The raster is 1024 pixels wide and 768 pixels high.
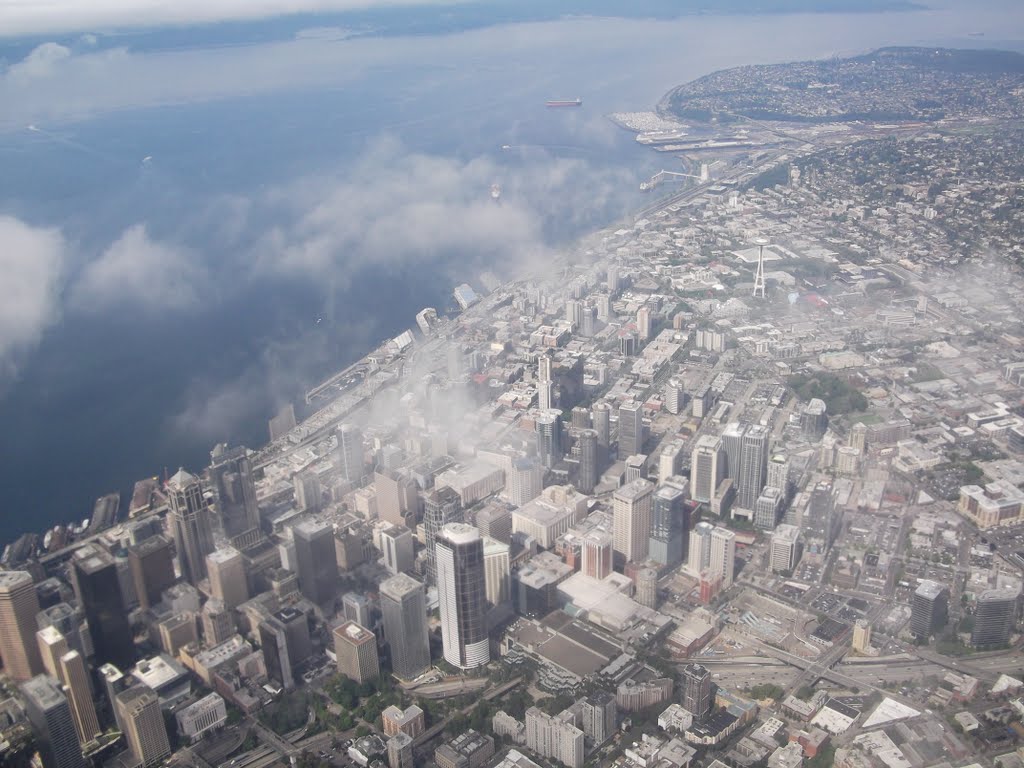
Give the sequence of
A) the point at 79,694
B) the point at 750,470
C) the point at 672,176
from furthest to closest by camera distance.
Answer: the point at 672,176 < the point at 750,470 < the point at 79,694

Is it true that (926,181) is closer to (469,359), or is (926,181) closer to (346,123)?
(469,359)

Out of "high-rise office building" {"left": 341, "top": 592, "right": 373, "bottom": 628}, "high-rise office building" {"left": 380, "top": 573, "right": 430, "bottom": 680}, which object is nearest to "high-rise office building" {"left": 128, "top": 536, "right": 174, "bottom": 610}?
"high-rise office building" {"left": 341, "top": 592, "right": 373, "bottom": 628}

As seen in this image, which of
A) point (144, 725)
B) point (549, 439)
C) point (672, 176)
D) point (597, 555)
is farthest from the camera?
point (672, 176)

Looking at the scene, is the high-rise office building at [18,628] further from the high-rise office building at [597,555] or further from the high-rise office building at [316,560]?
the high-rise office building at [597,555]

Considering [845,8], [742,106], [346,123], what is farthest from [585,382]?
[845,8]

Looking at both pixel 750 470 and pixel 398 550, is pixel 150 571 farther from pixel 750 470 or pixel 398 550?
pixel 750 470

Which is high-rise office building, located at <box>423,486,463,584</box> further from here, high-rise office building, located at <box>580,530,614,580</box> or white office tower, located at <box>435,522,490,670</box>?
high-rise office building, located at <box>580,530,614,580</box>

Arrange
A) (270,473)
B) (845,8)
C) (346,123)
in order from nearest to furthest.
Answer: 1. (270,473)
2. (346,123)
3. (845,8)

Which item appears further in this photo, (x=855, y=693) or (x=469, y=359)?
(x=469, y=359)

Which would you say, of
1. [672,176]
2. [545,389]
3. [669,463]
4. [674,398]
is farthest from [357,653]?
[672,176]
